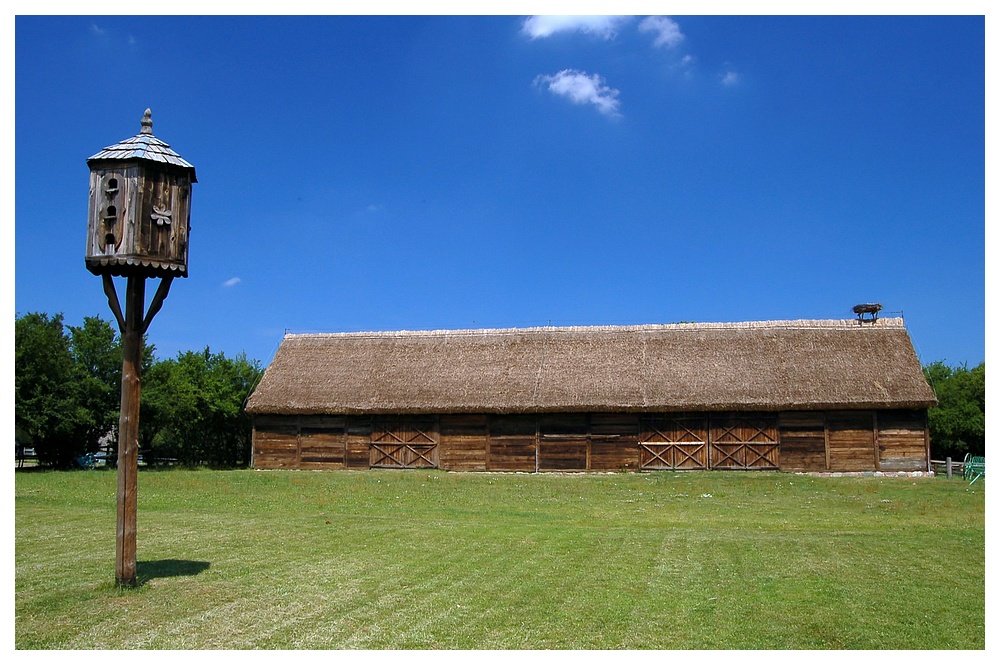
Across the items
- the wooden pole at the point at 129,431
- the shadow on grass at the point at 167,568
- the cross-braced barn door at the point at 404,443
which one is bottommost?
the cross-braced barn door at the point at 404,443

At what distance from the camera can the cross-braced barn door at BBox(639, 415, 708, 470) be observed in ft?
94.5

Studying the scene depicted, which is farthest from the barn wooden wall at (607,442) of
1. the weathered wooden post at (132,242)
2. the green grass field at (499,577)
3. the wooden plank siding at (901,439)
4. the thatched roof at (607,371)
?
the weathered wooden post at (132,242)

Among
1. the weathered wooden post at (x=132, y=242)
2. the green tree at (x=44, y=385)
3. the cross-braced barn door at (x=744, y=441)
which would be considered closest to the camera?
the weathered wooden post at (x=132, y=242)

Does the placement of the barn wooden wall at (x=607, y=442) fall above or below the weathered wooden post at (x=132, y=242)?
below

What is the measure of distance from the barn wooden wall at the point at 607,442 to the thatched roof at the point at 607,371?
0.83 m

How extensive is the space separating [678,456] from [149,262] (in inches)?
926

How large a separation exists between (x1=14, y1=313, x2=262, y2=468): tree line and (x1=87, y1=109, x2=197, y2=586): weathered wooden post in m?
22.0

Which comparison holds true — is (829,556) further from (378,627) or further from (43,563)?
(43,563)

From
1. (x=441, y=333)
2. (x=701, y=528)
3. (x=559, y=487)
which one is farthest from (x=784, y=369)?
(x=701, y=528)

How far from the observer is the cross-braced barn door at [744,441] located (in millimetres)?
28594

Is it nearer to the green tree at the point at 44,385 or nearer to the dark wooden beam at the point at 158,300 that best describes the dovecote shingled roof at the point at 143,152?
the dark wooden beam at the point at 158,300

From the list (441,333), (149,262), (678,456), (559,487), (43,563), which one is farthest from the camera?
(441,333)

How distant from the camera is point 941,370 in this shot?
48156 mm

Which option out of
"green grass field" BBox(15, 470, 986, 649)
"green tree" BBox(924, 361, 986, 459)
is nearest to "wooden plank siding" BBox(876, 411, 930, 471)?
"green grass field" BBox(15, 470, 986, 649)
